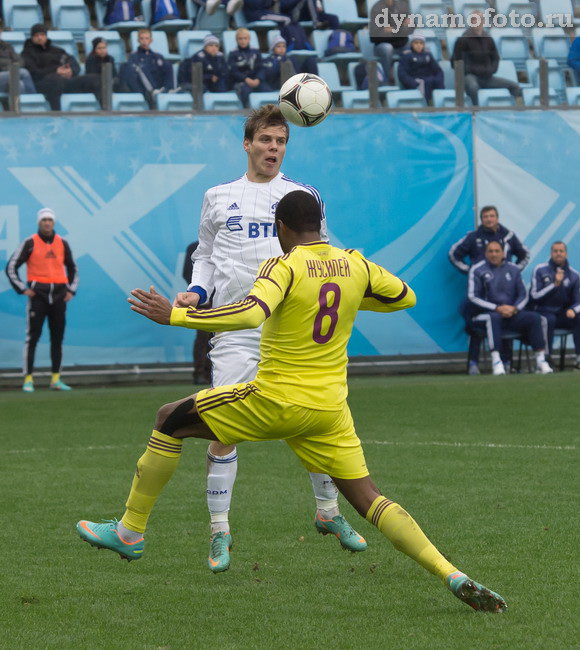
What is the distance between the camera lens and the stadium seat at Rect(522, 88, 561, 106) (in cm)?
1858

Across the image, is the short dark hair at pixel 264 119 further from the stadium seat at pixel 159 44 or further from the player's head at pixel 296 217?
the stadium seat at pixel 159 44

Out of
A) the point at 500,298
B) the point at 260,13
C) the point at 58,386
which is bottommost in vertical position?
the point at 58,386

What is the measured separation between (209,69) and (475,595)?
14031 millimetres

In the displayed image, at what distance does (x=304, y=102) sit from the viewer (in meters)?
6.98

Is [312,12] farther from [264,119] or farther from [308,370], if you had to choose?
[308,370]

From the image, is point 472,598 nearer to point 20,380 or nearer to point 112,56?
point 20,380

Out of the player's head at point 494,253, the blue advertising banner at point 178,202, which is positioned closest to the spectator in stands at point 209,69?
the blue advertising banner at point 178,202

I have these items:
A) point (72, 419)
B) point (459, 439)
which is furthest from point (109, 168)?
point (459, 439)

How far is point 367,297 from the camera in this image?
5.18 m

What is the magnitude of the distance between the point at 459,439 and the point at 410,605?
5.50 m

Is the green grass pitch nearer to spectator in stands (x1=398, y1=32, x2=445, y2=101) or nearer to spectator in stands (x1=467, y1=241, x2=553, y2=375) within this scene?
spectator in stands (x1=467, y1=241, x2=553, y2=375)

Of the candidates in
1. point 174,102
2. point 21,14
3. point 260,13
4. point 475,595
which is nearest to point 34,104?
point 174,102

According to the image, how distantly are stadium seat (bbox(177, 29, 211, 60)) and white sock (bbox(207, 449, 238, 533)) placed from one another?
13.7 meters

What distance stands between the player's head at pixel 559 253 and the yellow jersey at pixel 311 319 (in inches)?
506
